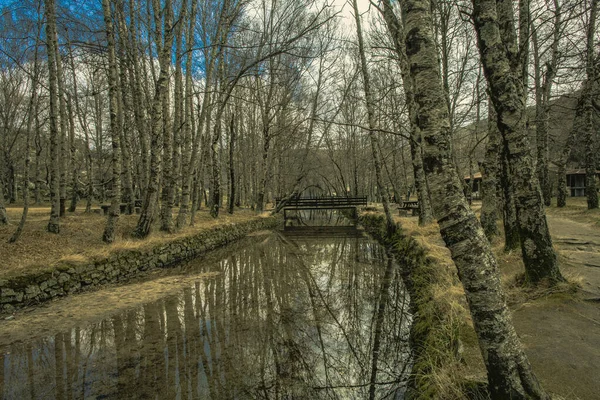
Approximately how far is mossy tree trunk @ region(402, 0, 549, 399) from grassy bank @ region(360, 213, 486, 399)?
44cm

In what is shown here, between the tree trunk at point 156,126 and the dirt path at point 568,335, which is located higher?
the tree trunk at point 156,126

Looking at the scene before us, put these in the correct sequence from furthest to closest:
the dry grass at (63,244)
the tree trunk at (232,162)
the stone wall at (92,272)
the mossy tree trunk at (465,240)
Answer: the tree trunk at (232,162) < the dry grass at (63,244) < the stone wall at (92,272) < the mossy tree trunk at (465,240)

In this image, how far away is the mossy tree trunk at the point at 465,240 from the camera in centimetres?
231

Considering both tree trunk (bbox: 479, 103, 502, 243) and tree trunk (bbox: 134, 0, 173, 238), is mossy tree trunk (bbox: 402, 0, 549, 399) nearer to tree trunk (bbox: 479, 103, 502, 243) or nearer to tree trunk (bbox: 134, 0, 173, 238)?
tree trunk (bbox: 479, 103, 502, 243)

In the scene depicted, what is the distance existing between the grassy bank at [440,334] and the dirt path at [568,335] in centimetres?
55

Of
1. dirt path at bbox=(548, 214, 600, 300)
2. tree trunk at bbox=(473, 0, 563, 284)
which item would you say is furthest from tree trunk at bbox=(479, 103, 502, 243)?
tree trunk at bbox=(473, 0, 563, 284)

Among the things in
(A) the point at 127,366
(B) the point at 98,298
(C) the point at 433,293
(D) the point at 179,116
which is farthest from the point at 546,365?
(D) the point at 179,116

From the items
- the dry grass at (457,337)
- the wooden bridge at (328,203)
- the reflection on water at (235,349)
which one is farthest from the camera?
the wooden bridge at (328,203)

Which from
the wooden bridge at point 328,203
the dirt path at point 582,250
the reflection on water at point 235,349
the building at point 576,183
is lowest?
the reflection on water at point 235,349

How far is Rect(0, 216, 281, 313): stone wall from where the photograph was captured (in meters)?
6.44

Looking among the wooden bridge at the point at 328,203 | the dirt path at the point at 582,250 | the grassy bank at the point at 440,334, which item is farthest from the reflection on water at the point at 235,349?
the wooden bridge at the point at 328,203

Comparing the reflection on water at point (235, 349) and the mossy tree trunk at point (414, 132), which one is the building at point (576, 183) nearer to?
the mossy tree trunk at point (414, 132)

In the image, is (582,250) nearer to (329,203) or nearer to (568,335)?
(568,335)

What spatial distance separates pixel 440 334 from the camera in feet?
13.5
